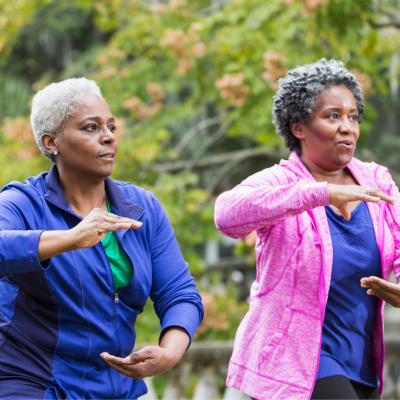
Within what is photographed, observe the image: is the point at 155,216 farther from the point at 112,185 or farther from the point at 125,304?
the point at 125,304

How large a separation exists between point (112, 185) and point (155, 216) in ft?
0.70

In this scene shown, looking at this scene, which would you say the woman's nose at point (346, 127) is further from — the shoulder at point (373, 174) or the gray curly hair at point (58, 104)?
the gray curly hair at point (58, 104)

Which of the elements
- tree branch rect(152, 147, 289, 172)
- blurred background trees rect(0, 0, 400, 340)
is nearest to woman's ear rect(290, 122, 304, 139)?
blurred background trees rect(0, 0, 400, 340)

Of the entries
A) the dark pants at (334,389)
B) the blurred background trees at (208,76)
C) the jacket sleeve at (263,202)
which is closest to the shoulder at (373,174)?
the jacket sleeve at (263,202)

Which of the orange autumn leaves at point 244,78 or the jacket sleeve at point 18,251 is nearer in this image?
the jacket sleeve at point 18,251

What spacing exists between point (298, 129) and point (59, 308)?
125cm

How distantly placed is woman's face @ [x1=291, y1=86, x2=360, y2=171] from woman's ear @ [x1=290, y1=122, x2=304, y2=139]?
0.02 m

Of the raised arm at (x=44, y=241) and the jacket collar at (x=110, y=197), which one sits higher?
the jacket collar at (x=110, y=197)

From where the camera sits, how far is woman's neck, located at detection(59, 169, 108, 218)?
223cm

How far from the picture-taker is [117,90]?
783 cm

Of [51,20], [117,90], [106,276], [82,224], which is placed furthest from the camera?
[51,20]

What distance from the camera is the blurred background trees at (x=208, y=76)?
5617 mm

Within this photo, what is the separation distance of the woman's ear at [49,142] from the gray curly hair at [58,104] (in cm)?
2

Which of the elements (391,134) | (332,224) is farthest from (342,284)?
(391,134)
